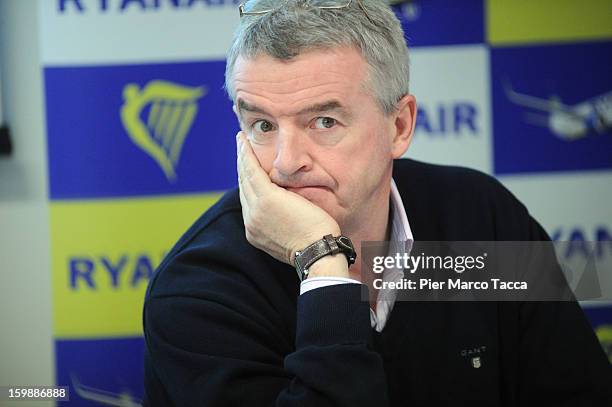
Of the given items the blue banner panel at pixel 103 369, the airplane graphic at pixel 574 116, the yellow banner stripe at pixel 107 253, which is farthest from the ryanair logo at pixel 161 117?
the airplane graphic at pixel 574 116

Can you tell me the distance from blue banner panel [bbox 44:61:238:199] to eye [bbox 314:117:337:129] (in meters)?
1.11

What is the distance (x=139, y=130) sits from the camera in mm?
2436

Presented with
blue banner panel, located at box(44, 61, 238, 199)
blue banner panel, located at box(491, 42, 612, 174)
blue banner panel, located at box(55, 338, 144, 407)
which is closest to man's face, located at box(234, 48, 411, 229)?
blue banner panel, located at box(44, 61, 238, 199)

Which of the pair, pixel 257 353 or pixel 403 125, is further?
pixel 403 125

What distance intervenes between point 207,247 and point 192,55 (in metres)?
1.18

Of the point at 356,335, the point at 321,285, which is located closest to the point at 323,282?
the point at 321,285

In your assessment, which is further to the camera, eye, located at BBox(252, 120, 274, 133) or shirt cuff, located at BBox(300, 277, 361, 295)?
eye, located at BBox(252, 120, 274, 133)

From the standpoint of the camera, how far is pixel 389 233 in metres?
1.67

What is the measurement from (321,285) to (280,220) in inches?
6.3

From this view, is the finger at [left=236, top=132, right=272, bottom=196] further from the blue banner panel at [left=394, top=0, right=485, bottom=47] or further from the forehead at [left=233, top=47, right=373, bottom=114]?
the blue banner panel at [left=394, top=0, right=485, bottom=47]

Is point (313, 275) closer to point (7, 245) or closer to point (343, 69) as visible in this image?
point (343, 69)

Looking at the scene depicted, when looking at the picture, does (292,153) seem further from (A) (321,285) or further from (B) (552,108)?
(B) (552,108)

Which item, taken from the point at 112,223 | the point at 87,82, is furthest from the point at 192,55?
the point at 112,223

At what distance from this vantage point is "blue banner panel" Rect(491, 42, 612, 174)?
8.14 feet
